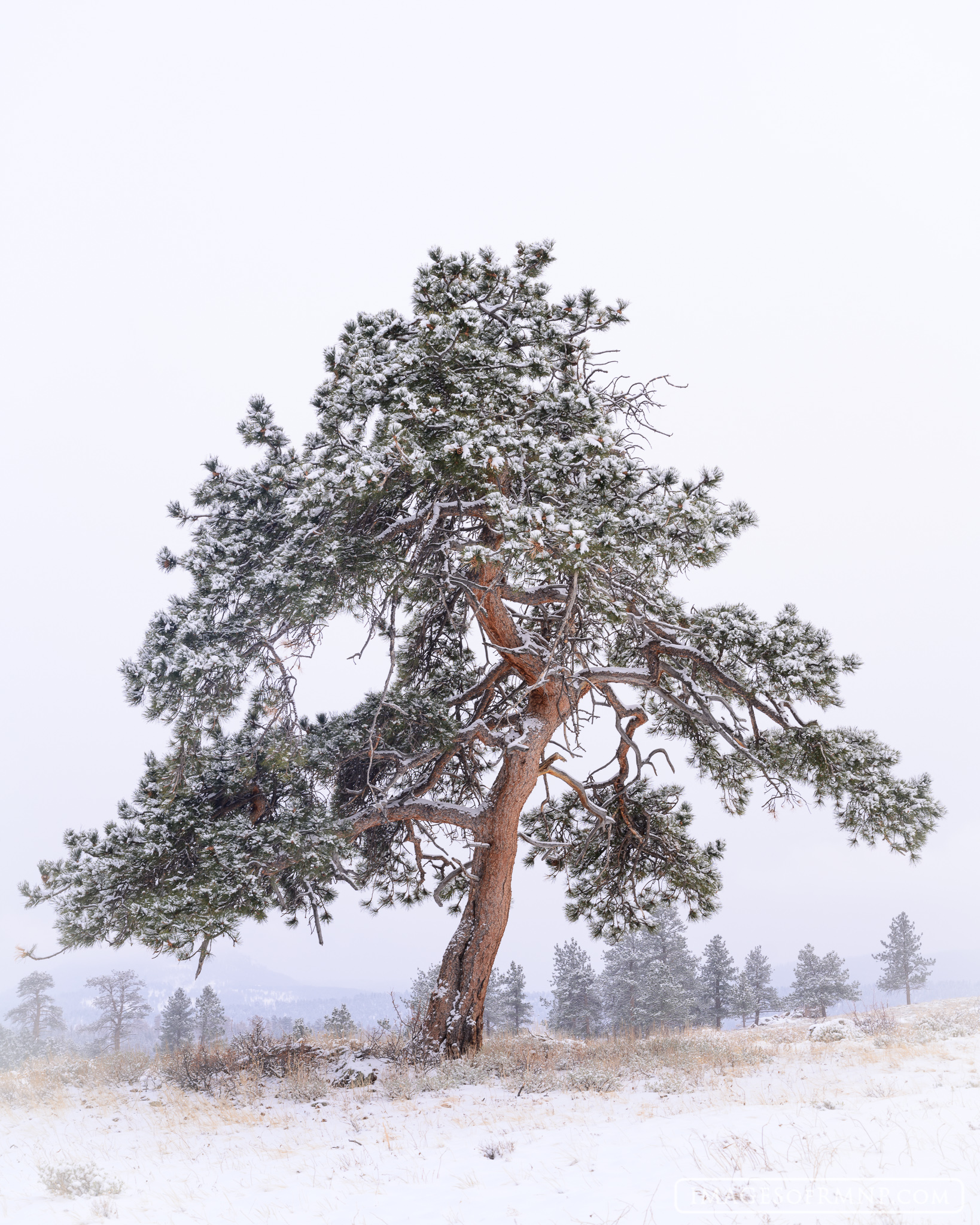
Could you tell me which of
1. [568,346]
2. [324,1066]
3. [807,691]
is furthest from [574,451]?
[324,1066]

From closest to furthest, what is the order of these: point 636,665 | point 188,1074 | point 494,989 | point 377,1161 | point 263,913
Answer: point 377,1161 < point 263,913 < point 188,1074 < point 636,665 < point 494,989

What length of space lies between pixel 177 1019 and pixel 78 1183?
37.7 metres

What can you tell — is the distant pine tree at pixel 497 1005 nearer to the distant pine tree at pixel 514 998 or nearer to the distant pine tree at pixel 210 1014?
the distant pine tree at pixel 514 998

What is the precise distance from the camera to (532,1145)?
6039 mm

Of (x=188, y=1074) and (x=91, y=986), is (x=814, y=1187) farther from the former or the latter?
(x=91, y=986)

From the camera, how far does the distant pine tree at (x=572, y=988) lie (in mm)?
36688

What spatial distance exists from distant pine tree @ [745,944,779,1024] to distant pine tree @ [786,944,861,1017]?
1.27 metres

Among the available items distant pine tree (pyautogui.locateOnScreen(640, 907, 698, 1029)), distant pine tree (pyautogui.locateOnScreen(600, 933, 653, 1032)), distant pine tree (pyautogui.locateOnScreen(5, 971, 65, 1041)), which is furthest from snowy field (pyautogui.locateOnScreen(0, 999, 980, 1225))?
distant pine tree (pyautogui.locateOnScreen(5, 971, 65, 1041))

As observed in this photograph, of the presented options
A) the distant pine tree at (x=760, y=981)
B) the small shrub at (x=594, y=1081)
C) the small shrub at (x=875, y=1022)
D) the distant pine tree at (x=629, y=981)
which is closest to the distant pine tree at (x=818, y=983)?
the distant pine tree at (x=760, y=981)

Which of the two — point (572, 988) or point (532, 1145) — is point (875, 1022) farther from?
point (572, 988)

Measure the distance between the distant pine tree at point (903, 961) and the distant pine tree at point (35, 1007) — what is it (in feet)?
161

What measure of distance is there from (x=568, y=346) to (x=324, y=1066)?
10.7m

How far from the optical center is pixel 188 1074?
394 inches

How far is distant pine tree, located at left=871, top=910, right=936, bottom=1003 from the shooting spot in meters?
42.7
